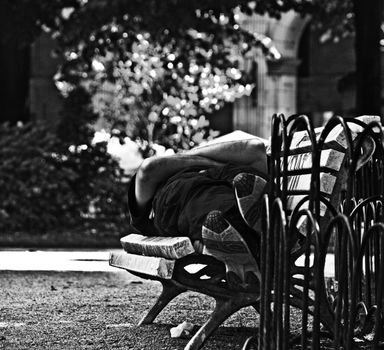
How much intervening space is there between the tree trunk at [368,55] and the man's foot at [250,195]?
11458mm

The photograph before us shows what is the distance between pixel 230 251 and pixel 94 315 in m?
1.94

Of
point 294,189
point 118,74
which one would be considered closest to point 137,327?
point 294,189

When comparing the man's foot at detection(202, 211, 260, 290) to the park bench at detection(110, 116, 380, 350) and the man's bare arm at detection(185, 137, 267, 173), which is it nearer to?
the park bench at detection(110, 116, 380, 350)

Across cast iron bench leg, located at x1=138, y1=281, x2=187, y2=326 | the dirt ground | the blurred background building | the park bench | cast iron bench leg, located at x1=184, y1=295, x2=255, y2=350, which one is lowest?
the blurred background building

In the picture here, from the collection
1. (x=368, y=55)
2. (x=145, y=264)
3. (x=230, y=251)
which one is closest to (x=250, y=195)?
(x=230, y=251)

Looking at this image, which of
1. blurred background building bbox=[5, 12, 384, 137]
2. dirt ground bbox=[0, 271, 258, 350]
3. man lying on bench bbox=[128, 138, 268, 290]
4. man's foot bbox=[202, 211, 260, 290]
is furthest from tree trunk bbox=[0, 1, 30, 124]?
man's foot bbox=[202, 211, 260, 290]

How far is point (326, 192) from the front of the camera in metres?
5.39

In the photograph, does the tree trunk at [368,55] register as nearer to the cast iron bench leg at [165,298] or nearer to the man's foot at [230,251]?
the cast iron bench leg at [165,298]

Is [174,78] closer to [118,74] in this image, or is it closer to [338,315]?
[118,74]

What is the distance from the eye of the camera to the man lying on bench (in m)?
5.32

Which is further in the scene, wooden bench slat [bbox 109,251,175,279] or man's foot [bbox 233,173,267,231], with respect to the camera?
wooden bench slat [bbox 109,251,175,279]

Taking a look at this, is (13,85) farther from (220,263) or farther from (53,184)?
(220,263)

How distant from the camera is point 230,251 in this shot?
5344 millimetres

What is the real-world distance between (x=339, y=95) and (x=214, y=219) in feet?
81.6
